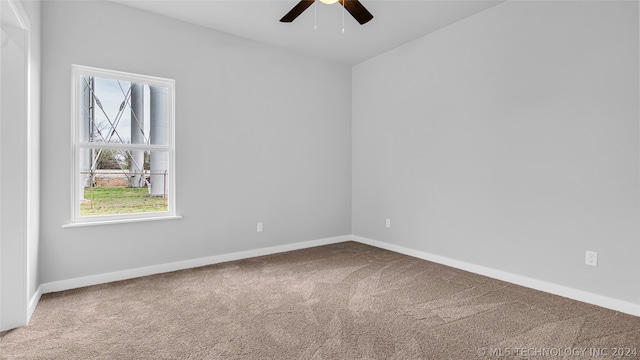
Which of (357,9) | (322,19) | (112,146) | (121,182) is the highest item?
(322,19)

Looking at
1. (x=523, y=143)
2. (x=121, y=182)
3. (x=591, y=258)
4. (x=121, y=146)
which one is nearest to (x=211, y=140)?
(x=121, y=146)

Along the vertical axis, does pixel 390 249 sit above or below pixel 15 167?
below

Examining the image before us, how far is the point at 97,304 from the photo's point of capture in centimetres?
268

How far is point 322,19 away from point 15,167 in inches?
118

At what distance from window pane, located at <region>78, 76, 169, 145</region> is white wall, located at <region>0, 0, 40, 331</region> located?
849 mm

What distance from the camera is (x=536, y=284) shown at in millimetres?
3045

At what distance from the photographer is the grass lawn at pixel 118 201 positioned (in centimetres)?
323

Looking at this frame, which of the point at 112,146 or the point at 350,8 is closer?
the point at 350,8

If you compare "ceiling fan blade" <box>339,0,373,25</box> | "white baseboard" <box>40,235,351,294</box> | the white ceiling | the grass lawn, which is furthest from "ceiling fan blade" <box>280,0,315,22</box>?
"white baseboard" <box>40,235,351,294</box>

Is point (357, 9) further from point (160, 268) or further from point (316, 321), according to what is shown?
point (160, 268)

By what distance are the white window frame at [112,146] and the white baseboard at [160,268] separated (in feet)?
1.67

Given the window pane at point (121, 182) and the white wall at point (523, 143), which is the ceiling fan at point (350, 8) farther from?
the window pane at point (121, 182)

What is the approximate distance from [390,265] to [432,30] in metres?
2.76

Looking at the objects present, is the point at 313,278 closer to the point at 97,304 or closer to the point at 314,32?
the point at 97,304
